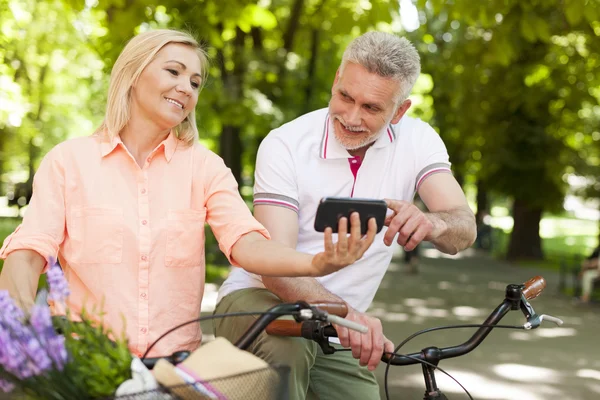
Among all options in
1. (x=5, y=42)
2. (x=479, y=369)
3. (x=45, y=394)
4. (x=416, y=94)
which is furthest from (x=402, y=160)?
(x=416, y=94)

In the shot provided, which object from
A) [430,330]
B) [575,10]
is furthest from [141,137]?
[575,10]

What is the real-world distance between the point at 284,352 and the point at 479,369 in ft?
20.1

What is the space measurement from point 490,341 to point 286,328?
8920 mm

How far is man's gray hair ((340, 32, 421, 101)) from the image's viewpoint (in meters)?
3.18

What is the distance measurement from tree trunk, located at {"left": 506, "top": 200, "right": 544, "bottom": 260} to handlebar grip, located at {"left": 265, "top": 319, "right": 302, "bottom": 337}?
22907mm

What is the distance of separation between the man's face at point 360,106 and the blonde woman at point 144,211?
21.1 inches

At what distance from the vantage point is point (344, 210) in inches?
85.3

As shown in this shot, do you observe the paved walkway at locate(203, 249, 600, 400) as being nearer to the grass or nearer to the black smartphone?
the grass

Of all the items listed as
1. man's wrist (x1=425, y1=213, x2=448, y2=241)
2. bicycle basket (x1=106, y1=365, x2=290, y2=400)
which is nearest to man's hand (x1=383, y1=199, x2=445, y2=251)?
man's wrist (x1=425, y1=213, x2=448, y2=241)

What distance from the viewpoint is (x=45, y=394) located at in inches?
70.0

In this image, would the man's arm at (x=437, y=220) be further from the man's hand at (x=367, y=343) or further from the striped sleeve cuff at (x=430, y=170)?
the man's hand at (x=367, y=343)

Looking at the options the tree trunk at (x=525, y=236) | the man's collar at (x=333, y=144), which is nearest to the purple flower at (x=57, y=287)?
the man's collar at (x=333, y=144)

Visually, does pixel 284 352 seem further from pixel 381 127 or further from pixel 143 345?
pixel 381 127

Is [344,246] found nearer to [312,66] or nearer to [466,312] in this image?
Result: [466,312]
